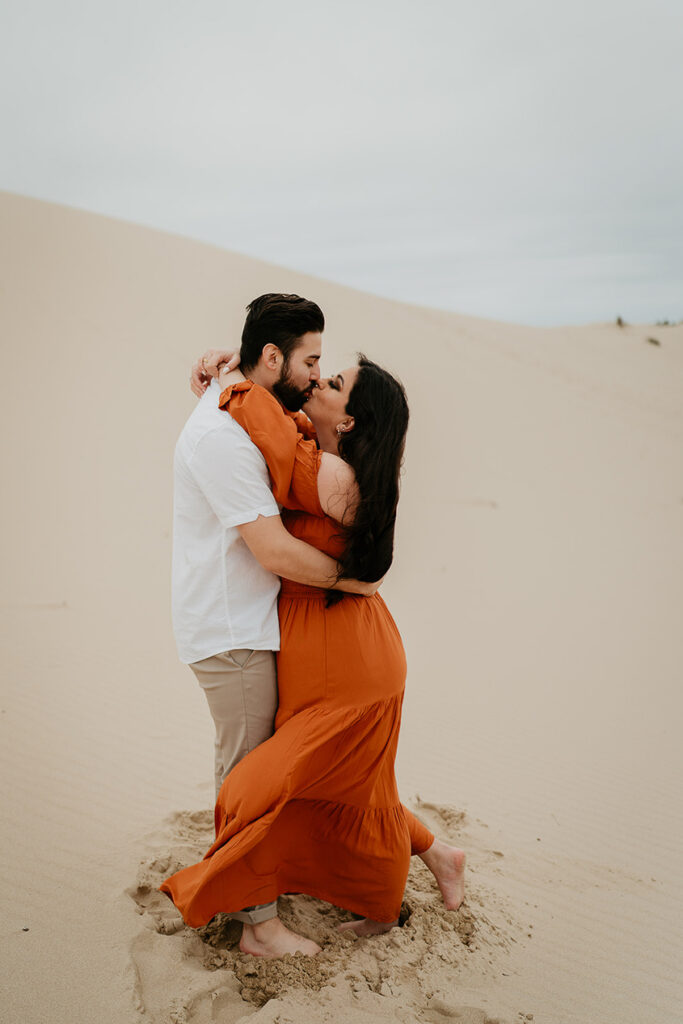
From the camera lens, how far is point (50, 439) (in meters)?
11.9

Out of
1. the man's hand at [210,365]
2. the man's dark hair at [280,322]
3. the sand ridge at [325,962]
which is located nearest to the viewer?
the sand ridge at [325,962]

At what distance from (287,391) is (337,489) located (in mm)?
465

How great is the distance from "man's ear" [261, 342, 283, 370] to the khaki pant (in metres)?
1.05

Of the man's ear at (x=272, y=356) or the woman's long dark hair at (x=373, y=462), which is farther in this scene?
the man's ear at (x=272, y=356)

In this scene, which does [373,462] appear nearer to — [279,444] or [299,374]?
[279,444]

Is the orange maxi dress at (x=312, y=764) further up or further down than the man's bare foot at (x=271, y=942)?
further up

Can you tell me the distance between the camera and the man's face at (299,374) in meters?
3.18

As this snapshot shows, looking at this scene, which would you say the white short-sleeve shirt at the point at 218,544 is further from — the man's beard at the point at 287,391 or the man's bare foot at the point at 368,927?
the man's bare foot at the point at 368,927

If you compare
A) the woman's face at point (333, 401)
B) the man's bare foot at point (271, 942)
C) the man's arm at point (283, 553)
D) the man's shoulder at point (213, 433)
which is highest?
the woman's face at point (333, 401)

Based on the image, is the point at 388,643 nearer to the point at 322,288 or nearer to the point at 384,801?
the point at 384,801

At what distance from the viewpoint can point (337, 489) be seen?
2996mm

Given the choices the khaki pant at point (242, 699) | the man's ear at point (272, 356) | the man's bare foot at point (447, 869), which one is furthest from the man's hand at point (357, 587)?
the man's bare foot at point (447, 869)

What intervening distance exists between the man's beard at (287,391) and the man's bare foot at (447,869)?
75.6 inches

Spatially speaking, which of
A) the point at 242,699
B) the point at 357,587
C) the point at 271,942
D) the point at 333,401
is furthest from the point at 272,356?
the point at 271,942
